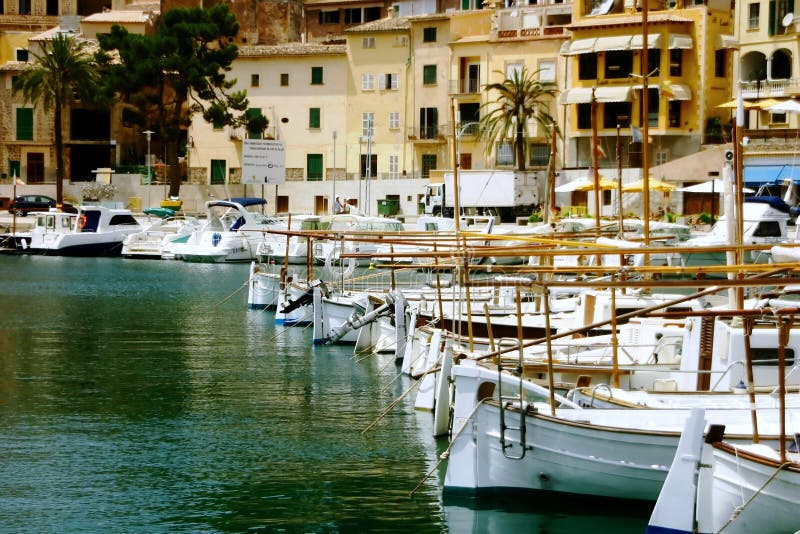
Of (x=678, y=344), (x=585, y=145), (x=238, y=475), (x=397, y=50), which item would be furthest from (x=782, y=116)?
(x=238, y=475)

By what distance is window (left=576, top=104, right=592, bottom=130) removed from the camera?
74188 millimetres

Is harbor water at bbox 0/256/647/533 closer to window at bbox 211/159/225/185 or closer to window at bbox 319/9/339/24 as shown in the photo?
window at bbox 211/159/225/185

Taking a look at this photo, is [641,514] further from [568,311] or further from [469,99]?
[469,99]

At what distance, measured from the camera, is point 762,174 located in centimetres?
6291

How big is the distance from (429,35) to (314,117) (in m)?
9.17

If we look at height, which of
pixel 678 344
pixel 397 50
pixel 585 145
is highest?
pixel 397 50

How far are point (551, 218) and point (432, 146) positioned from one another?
22237 mm

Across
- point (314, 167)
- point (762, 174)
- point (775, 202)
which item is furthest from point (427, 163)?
point (775, 202)

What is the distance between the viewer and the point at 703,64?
72.0 meters

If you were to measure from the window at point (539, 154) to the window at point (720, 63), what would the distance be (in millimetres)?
9911

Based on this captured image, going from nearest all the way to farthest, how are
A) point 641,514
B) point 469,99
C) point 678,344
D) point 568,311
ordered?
point 641,514 → point 678,344 → point 568,311 → point 469,99

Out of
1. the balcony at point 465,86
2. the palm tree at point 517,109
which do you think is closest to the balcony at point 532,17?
the balcony at point 465,86

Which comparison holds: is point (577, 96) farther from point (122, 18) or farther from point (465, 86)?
point (122, 18)

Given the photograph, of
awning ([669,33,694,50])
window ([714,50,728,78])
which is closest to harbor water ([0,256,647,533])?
awning ([669,33,694,50])
